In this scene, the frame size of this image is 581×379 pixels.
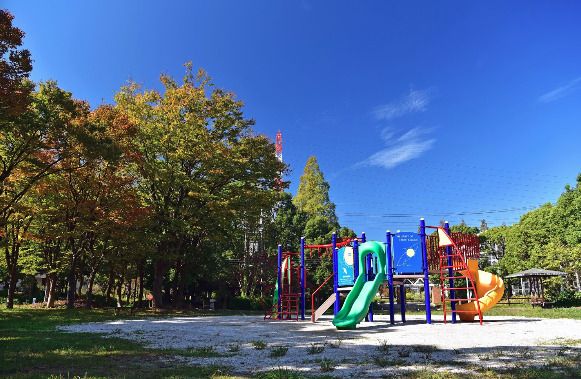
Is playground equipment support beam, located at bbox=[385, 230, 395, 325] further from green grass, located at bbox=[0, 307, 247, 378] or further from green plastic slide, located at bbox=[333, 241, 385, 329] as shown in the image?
green grass, located at bbox=[0, 307, 247, 378]

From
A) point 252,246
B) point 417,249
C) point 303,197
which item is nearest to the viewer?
point 417,249

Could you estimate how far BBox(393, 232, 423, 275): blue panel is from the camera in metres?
16.1

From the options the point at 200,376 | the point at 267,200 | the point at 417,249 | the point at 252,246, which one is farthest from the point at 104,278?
the point at 200,376

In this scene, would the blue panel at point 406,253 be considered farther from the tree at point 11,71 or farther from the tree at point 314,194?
the tree at point 314,194

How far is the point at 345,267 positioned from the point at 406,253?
8.60 ft

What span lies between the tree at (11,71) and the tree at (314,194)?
127ft

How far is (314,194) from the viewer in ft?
177

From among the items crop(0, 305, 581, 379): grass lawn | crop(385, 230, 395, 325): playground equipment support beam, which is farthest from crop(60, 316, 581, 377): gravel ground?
crop(385, 230, 395, 325): playground equipment support beam

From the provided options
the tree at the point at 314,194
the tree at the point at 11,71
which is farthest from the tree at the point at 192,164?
the tree at the point at 314,194

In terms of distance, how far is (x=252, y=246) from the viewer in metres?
48.5

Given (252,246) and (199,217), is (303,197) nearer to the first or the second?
(252,246)

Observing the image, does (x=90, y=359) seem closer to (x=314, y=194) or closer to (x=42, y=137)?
(x=42, y=137)

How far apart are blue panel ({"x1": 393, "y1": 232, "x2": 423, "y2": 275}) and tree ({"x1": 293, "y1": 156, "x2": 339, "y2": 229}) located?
35.8 m

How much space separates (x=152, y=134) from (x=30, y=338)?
16.9 m
